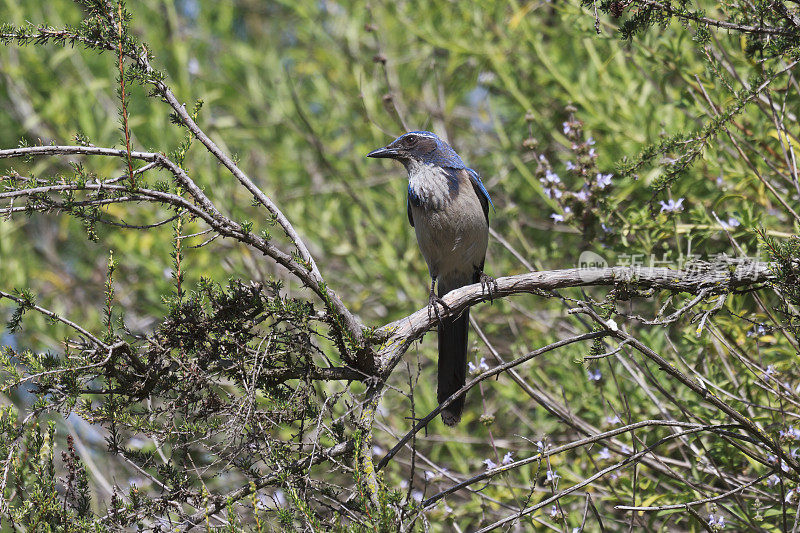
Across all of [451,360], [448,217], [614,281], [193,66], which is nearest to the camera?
[614,281]

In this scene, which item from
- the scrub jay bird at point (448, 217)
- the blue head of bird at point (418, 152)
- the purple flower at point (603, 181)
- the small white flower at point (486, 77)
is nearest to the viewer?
the purple flower at point (603, 181)

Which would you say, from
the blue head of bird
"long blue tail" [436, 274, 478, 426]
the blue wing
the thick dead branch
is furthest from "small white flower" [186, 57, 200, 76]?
the thick dead branch

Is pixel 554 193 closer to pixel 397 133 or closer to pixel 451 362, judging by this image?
pixel 451 362

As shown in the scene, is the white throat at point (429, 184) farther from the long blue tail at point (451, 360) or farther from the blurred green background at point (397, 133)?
the long blue tail at point (451, 360)

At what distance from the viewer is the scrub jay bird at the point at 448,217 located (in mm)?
4559

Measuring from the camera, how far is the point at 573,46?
19.2ft

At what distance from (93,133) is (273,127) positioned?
1680mm

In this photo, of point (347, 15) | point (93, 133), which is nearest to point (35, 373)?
point (93, 133)

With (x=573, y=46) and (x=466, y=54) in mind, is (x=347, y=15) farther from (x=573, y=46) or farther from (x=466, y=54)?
(x=573, y=46)

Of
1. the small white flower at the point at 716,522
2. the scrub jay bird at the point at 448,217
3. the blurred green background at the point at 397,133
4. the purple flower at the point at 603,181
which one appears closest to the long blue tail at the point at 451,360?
the scrub jay bird at the point at 448,217

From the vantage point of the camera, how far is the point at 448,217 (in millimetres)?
4836

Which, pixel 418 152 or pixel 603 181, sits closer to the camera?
pixel 603 181

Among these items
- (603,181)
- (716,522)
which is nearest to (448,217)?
(603,181)

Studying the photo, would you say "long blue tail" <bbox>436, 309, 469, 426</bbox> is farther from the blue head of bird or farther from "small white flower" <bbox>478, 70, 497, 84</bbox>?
"small white flower" <bbox>478, 70, 497, 84</bbox>
